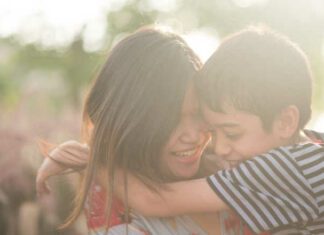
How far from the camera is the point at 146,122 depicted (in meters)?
3.12

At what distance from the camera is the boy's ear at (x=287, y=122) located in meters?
3.29

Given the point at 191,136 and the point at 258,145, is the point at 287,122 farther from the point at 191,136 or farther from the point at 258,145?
the point at 191,136

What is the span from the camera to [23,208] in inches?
301

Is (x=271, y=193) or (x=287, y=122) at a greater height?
(x=287, y=122)

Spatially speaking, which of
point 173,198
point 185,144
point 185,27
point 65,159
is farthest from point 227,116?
point 185,27

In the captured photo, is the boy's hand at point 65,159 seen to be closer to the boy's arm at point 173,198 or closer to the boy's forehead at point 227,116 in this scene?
the boy's arm at point 173,198

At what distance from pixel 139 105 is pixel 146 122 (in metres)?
0.08

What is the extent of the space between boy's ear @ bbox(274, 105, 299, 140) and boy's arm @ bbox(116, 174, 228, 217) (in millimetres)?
570

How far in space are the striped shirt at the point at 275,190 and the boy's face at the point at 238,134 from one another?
16.7 inches

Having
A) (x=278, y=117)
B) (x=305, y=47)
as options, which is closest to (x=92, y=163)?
→ (x=278, y=117)

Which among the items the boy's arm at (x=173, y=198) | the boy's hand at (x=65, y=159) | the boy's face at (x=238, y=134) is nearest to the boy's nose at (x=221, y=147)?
the boy's face at (x=238, y=134)

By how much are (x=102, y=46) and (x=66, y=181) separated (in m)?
20.3

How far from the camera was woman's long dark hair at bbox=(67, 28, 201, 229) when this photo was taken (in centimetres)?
311

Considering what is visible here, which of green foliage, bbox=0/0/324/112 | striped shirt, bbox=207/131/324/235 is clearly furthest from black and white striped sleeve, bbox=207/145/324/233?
green foliage, bbox=0/0/324/112
